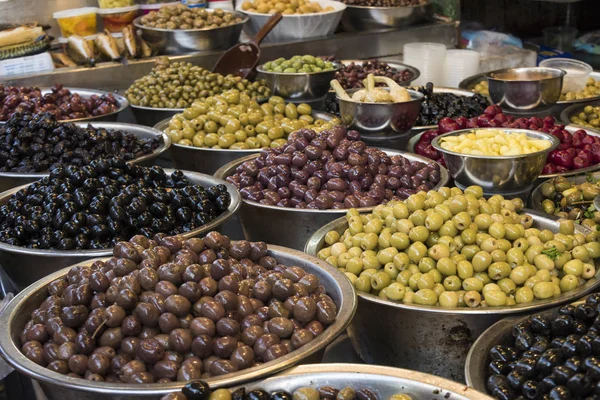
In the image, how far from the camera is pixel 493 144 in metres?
2.91

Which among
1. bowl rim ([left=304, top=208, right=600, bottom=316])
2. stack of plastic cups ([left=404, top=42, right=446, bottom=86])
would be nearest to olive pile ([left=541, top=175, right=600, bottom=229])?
bowl rim ([left=304, top=208, right=600, bottom=316])

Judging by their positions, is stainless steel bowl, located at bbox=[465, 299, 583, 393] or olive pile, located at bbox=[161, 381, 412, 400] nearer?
olive pile, located at bbox=[161, 381, 412, 400]

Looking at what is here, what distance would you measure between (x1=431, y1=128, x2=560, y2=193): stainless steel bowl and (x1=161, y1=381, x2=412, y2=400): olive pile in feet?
4.58

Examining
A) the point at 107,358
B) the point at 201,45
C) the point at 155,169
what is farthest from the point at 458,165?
the point at 201,45

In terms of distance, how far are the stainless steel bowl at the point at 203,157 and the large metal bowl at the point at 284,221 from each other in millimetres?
517

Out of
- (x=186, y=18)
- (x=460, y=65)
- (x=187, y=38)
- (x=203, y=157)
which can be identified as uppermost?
(x=186, y=18)

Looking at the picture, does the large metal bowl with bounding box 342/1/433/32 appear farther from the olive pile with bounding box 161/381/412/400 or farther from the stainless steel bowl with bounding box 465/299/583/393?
the olive pile with bounding box 161/381/412/400

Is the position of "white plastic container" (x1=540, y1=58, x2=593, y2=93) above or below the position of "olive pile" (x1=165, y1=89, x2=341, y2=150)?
below

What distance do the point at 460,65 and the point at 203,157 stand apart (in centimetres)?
216

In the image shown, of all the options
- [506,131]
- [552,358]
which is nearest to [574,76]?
[506,131]

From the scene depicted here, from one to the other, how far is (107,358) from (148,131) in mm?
1983

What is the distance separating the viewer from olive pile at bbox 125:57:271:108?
13.1 ft

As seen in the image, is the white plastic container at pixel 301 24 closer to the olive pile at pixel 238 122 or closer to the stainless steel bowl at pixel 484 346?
the olive pile at pixel 238 122

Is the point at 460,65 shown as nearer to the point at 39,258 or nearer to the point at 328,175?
the point at 328,175
